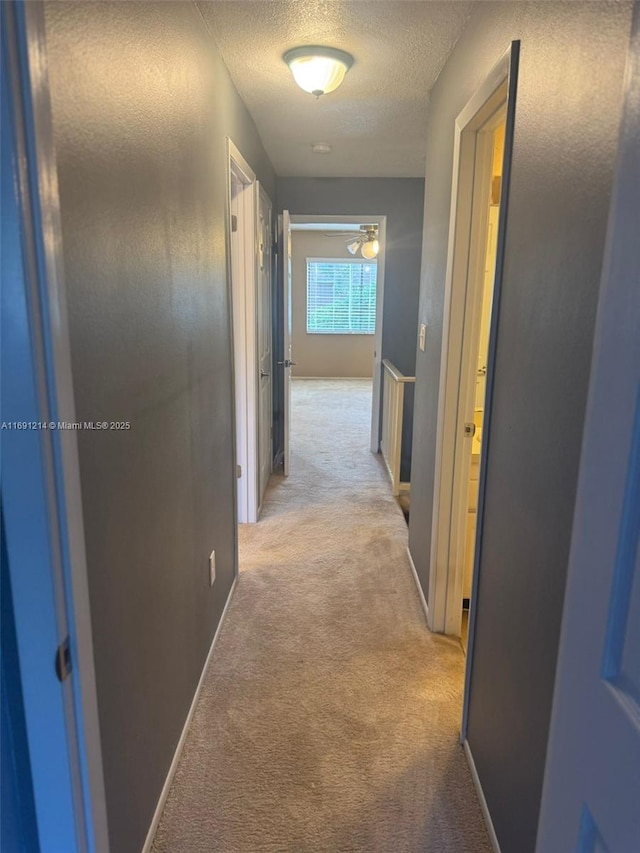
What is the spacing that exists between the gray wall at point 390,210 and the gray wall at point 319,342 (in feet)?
14.9

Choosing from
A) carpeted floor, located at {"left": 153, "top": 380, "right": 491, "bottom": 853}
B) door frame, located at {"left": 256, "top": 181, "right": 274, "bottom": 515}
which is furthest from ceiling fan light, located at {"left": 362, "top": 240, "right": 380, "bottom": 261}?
carpeted floor, located at {"left": 153, "top": 380, "right": 491, "bottom": 853}

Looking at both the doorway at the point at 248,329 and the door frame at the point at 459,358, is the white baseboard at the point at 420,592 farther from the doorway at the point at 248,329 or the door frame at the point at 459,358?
the doorway at the point at 248,329

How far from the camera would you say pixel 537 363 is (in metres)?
1.27

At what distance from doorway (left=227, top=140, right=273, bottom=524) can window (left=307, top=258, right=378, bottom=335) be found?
5441mm

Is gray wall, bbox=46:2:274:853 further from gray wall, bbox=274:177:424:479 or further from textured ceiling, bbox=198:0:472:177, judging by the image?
gray wall, bbox=274:177:424:479

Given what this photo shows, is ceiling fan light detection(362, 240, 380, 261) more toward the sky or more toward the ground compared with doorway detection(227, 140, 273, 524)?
more toward the sky

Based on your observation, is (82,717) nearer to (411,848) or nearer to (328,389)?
(411,848)

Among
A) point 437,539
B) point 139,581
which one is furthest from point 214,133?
point 437,539

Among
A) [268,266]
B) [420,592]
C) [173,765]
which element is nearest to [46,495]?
[173,765]

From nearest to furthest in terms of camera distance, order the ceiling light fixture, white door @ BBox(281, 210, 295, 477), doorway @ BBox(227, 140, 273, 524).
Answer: the ceiling light fixture, doorway @ BBox(227, 140, 273, 524), white door @ BBox(281, 210, 295, 477)

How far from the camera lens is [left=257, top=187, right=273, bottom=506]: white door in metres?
3.70

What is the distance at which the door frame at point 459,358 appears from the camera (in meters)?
1.67

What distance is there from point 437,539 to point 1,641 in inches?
72.8

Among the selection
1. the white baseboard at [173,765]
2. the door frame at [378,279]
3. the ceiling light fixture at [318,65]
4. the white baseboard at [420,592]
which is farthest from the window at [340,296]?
the white baseboard at [173,765]
